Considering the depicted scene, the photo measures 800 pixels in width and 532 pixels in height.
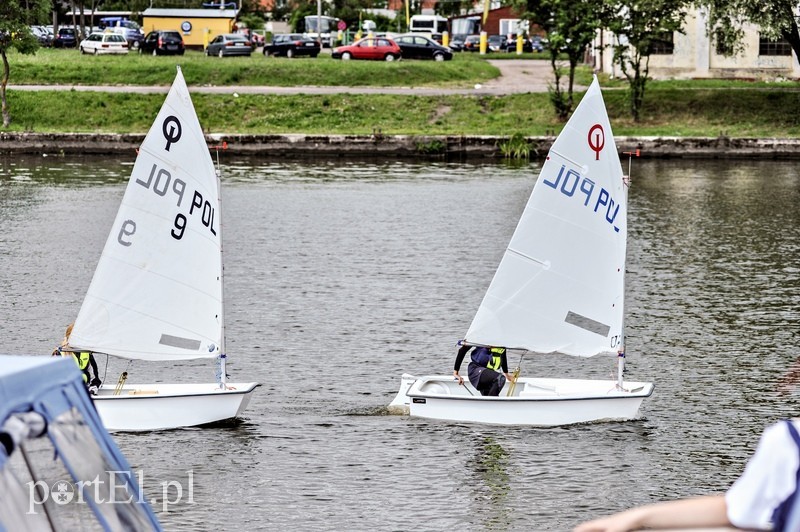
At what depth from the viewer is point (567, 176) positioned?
21.6 metres

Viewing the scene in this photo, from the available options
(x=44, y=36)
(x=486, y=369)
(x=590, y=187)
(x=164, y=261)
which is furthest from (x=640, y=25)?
(x=44, y=36)

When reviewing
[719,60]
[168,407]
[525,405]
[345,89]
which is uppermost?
[719,60]

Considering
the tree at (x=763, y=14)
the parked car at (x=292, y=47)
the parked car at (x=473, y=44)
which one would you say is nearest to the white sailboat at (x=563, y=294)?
the tree at (x=763, y=14)

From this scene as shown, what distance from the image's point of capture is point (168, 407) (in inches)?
803

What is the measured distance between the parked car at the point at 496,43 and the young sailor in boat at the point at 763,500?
4169 inches

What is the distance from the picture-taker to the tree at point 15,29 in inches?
2462

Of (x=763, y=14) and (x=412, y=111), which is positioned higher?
(x=763, y=14)

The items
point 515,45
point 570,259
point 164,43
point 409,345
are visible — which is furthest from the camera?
point 515,45

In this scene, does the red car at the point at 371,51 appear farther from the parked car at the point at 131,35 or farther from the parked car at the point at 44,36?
the parked car at the point at 44,36

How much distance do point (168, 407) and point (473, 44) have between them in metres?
87.8

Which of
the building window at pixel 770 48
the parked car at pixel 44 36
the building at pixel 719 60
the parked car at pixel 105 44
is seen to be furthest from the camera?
the parked car at pixel 44 36

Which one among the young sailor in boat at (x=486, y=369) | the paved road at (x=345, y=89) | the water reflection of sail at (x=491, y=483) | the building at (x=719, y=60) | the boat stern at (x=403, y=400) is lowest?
the water reflection of sail at (x=491, y=483)

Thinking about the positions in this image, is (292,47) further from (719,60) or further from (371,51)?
(719,60)

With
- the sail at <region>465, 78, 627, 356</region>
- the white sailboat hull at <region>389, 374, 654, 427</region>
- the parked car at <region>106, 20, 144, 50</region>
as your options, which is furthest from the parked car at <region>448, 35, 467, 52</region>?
the white sailboat hull at <region>389, 374, 654, 427</region>
